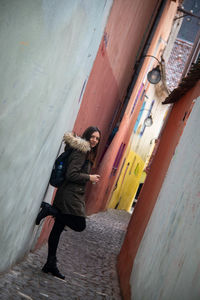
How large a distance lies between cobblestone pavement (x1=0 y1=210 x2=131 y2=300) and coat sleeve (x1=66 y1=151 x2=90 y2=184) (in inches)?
44.1

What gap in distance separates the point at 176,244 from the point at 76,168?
176 centimetres

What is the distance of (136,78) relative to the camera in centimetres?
1353

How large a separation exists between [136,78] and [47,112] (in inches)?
362

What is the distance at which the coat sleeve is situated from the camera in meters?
5.18

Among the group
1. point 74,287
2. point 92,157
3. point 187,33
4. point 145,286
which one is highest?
point 187,33

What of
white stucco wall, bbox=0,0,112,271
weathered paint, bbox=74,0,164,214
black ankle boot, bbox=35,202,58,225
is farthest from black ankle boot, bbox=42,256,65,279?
weathered paint, bbox=74,0,164,214

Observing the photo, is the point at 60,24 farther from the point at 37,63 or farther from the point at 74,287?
the point at 74,287

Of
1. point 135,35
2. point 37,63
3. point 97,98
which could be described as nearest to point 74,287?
point 37,63

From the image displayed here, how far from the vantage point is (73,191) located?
5.26 meters

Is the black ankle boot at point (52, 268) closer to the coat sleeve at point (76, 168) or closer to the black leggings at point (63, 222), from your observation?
the black leggings at point (63, 222)

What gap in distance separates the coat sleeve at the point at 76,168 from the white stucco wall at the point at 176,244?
96 centimetres

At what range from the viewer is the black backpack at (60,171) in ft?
17.3

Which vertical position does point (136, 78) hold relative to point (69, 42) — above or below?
above

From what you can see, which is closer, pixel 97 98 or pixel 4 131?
pixel 4 131
